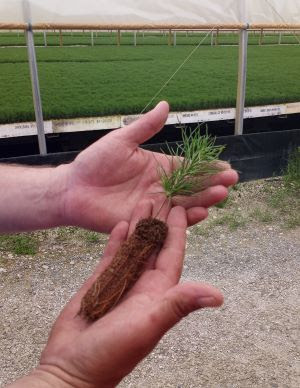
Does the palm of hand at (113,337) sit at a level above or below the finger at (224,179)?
below

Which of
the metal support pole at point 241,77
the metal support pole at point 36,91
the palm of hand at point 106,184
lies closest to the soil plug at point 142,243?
the palm of hand at point 106,184

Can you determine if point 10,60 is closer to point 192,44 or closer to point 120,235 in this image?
point 192,44

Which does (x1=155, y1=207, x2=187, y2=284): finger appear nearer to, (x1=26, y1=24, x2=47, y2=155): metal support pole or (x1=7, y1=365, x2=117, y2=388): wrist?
(x1=7, y1=365, x2=117, y2=388): wrist

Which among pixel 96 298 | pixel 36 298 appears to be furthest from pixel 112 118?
pixel 96 298

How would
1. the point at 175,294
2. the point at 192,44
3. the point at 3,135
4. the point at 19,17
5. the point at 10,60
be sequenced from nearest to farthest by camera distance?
the point at 175,294 → the point at 19,17 → the point at 3,135 → the point at 10,60 → the point at 192,44

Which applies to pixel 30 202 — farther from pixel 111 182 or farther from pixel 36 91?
pixel 36 91

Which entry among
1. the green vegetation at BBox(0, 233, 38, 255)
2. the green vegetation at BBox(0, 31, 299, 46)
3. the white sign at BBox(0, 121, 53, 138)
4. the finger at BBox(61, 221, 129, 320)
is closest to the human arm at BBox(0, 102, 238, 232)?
the finger at BBox(61, 221, 129, 320)

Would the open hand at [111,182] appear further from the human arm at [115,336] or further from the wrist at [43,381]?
the wrist at [43,381]
